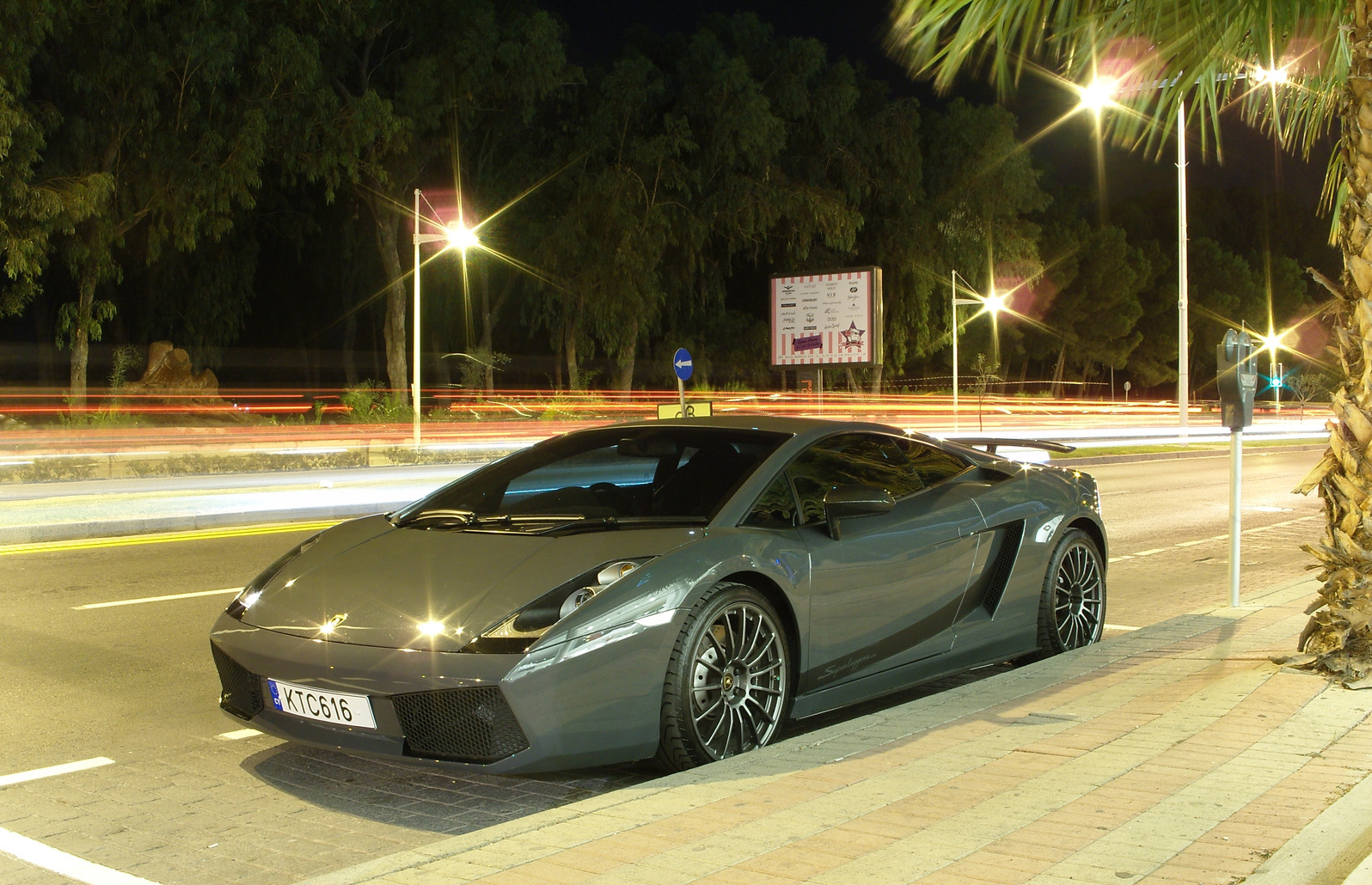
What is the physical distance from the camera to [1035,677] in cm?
568

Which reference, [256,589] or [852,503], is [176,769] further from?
[852,503]

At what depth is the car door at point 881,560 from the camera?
5.20 metres

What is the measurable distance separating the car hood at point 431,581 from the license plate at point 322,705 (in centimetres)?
19

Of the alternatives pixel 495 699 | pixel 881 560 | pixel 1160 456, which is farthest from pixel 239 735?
pixel 1160 456

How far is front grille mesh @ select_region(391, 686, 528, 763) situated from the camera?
4.11 meters

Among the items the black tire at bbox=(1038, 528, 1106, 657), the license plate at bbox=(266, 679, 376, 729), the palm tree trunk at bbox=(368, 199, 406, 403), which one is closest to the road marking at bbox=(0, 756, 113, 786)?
the license plate at bbox=(266, 679, 376, 729)

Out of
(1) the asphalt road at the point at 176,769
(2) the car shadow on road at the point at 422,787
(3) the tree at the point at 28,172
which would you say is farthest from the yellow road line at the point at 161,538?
(3) the tree at the point at 28,172

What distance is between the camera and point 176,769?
492 centimetres

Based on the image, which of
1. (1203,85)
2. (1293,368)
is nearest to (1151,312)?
(1293,368)

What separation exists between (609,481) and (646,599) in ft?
4.78

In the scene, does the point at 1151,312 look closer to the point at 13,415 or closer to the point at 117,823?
the point at 13,415

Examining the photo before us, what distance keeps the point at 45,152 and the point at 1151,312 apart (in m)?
89.8

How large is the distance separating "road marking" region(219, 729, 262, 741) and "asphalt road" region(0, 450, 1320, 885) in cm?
3

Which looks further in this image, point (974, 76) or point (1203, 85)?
point (1203, 85)
